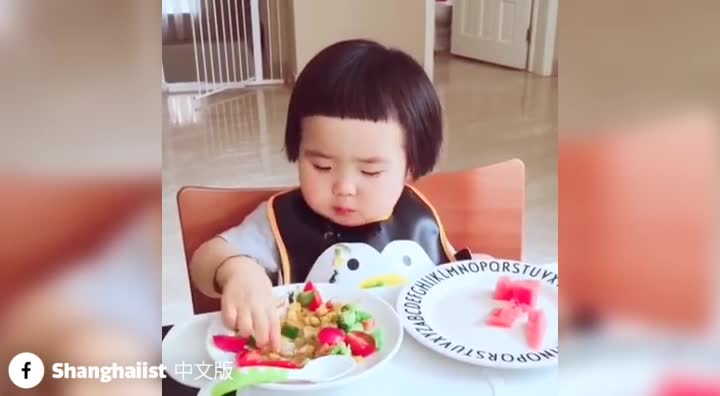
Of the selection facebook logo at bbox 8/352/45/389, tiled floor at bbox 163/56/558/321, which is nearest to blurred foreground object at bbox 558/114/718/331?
tiled floor at bbox 163/56/558/321

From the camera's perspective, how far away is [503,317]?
0.50 metres

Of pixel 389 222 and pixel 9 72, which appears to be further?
pixel 389 222

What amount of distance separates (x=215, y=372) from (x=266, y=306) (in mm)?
54

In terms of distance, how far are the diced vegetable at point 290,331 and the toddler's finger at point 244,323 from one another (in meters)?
0.02

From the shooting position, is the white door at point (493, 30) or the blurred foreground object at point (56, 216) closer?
the blurred foreground object at point (56, 216)

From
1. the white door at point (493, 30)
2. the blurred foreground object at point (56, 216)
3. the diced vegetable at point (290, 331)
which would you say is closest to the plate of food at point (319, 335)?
the diced vegetable at point (290, 331)

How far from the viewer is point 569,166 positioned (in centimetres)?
40

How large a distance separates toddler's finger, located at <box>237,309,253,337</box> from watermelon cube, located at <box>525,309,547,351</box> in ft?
0.61

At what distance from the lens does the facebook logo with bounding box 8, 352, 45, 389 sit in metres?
0.43

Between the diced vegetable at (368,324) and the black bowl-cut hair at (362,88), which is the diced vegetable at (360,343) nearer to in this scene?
the diced vegetable at (368,324)

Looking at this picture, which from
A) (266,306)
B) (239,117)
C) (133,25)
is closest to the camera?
(133,25)

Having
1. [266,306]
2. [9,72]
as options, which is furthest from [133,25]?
[266,306]

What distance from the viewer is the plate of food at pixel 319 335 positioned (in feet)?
1.47

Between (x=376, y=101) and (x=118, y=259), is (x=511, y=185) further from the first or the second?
(x=118, y=259)
